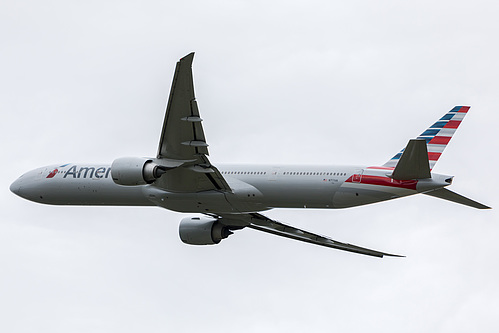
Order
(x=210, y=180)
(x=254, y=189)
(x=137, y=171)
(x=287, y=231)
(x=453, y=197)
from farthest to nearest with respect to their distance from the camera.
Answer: (x=287, y=231) < (x=254, y=189) < (x=210, y=180) < (x=137, y=171) < (x=453, y=197)

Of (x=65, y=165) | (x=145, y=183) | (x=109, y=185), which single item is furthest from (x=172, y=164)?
(x=65, y=165)

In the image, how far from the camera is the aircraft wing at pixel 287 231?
2146 inches

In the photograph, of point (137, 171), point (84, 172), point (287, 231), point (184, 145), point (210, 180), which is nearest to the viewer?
point (184, 145)

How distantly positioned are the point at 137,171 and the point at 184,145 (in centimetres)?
290

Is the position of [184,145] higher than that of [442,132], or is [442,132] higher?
[184,145]

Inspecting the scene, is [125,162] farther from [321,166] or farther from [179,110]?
[321,166]

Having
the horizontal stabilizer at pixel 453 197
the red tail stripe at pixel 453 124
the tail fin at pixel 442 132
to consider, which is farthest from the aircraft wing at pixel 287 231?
the red tail stripe at pixel 453 124

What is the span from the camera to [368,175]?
4647 centimetres

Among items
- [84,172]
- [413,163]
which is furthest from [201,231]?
[413,163]

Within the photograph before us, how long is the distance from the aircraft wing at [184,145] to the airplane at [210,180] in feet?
0.15

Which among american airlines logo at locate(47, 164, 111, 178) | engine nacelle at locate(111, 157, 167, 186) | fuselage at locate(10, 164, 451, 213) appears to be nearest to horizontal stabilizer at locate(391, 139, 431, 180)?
fuselage at locate(10, 164, 451, 213)

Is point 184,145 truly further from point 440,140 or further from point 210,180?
point 440,140

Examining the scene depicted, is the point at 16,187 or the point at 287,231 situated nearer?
the point at 16,187

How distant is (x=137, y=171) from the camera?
45344 millimetres
